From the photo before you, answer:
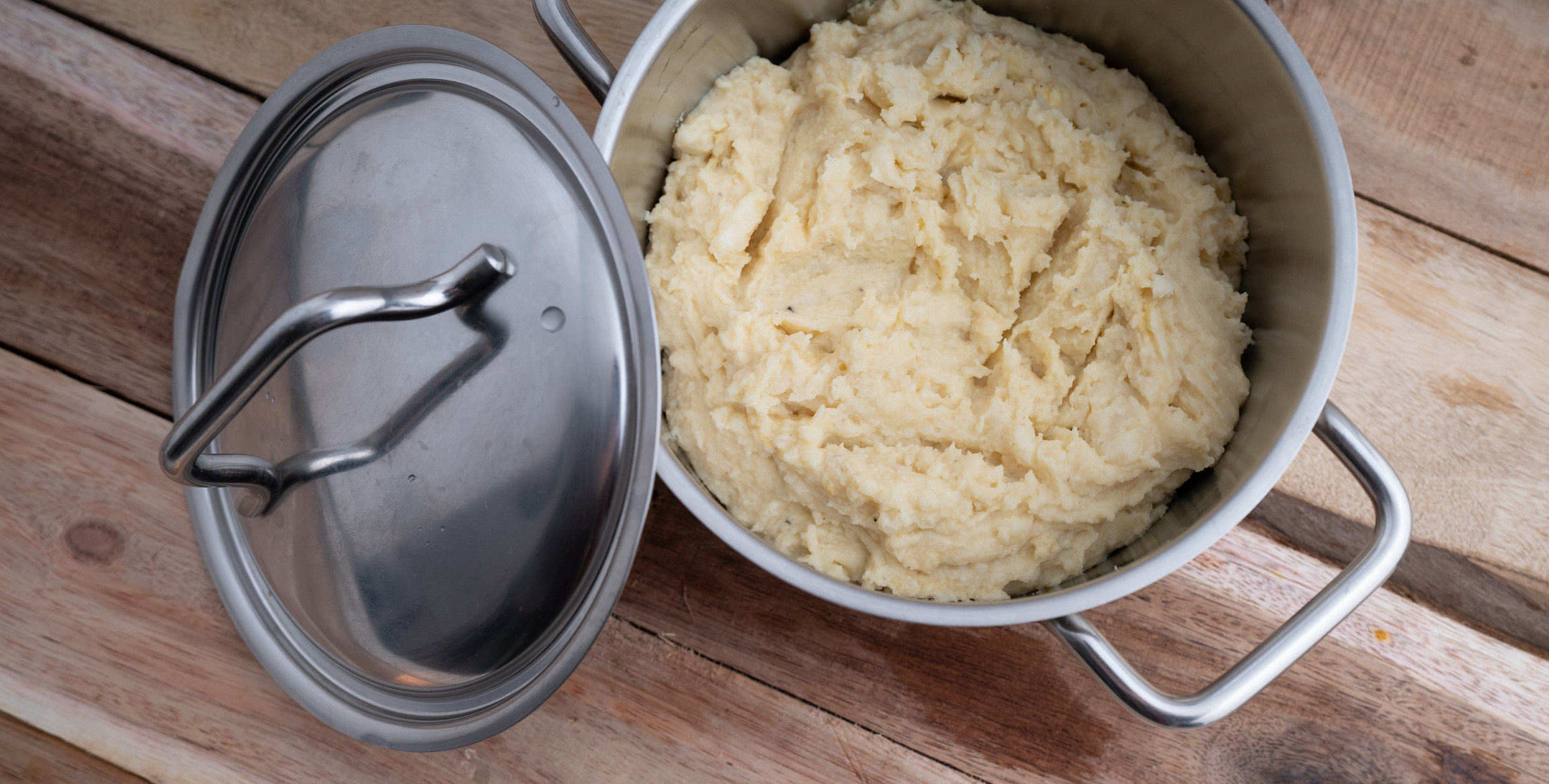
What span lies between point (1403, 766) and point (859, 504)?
131cm

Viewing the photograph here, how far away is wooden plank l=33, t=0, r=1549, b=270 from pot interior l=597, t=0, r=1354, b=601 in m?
0.43

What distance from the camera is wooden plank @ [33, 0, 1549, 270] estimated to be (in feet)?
6.00

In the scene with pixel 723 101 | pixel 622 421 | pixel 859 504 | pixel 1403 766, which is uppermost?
pixel 723 101

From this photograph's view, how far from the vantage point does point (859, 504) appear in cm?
143

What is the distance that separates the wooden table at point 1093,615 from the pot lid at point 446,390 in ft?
1.74

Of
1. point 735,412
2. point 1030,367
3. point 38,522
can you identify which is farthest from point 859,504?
point 38,522

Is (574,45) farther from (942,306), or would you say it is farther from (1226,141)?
(1226,141)

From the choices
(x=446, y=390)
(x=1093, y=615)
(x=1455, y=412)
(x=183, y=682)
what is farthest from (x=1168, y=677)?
(x=183, y=682)

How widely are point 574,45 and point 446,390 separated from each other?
644mm

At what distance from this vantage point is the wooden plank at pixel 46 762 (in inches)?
70.9

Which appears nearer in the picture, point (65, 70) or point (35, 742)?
point (35, 742)

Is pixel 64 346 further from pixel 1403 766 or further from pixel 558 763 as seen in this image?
pixel 1403 766

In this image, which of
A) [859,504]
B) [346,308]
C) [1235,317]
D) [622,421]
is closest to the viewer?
[346,308]

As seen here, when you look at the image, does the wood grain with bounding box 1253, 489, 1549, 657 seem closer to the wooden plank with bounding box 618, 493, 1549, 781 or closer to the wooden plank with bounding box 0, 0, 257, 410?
the wooden plank with bounding box 618, 493, 1549, 781
